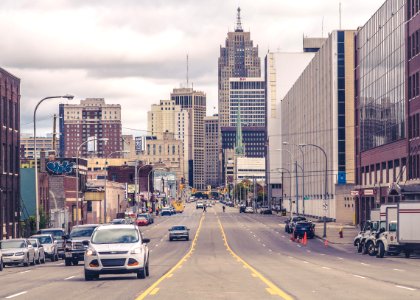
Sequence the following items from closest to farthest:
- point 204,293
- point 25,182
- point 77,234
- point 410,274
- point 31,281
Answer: point 204,293
point 31,281
point 410,274
point 77,234
point 25,182

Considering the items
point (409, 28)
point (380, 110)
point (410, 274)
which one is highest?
point (409, 28)

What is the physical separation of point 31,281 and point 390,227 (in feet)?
90.6

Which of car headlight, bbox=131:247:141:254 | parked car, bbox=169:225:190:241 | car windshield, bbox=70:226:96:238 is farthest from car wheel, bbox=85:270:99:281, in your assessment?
parked car, bbox=169:225:190:241

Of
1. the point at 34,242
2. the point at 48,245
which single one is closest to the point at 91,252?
the point at 34,242

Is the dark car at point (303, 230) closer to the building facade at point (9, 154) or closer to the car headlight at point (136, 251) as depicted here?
the building facade at point (9, 154)

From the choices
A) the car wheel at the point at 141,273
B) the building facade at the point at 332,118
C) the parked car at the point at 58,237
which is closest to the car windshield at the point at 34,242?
the parked car at the point at 58,237

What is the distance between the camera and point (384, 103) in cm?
9731

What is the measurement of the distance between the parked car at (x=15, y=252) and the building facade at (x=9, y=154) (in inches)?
1036

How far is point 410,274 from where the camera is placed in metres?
37.2

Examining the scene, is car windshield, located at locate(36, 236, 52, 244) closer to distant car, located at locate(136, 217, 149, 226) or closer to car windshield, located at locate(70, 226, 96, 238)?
car windshield, located at locate(70, 226, 96, 238)

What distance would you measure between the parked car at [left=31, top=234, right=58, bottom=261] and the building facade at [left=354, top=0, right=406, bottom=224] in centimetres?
3746

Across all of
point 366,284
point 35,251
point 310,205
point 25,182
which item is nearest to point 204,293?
point 366,284

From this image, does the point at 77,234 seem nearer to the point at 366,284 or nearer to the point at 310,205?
the point at 366,284

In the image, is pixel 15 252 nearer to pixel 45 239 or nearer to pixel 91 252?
pixel 45 239
